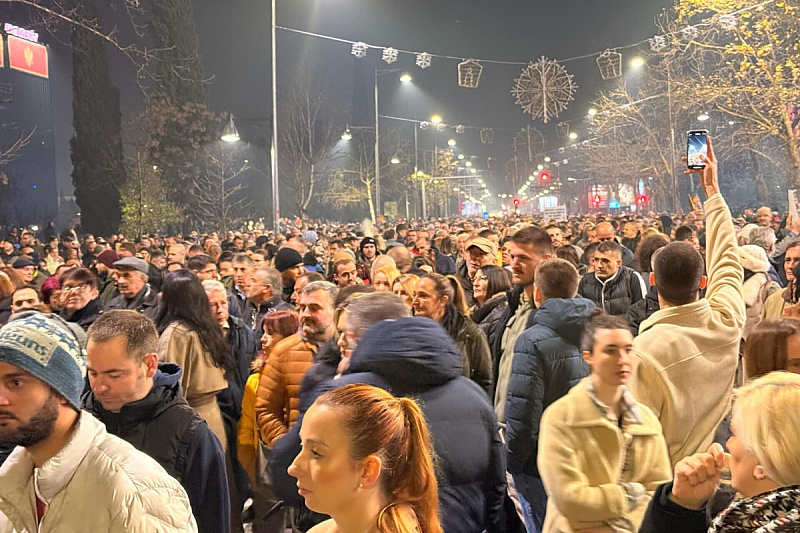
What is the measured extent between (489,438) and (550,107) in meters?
19.1

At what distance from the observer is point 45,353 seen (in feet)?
8.93

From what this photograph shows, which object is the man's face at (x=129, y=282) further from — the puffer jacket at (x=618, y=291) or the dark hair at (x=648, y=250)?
the dark hair at (x=648, y=250)

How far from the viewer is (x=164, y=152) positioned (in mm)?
39062

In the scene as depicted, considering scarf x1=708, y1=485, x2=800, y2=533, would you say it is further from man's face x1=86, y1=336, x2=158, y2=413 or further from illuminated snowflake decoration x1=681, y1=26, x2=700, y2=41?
illuminated snowflake decoration x1=681, y1=26, x2=700, y2=41

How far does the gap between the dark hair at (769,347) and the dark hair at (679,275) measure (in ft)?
1.58

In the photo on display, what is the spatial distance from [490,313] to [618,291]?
1.81m

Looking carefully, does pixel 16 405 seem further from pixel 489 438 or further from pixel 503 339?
pixel 503 339

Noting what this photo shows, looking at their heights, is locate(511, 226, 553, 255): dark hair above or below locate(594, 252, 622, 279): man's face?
above

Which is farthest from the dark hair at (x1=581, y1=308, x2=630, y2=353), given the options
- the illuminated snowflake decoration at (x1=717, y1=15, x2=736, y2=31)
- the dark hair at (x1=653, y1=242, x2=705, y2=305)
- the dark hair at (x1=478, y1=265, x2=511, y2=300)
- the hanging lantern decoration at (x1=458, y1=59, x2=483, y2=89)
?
the hanging lantern decoration at (x1=458, y1=59, x2=483, y2=89)

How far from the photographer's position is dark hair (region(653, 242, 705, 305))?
173 inches

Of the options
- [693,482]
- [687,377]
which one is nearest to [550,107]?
[687,377]

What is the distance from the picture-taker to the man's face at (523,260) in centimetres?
634

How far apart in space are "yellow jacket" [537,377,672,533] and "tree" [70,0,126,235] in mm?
37710

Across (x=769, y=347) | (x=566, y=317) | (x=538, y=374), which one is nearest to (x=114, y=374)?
(x=538, y=374)
